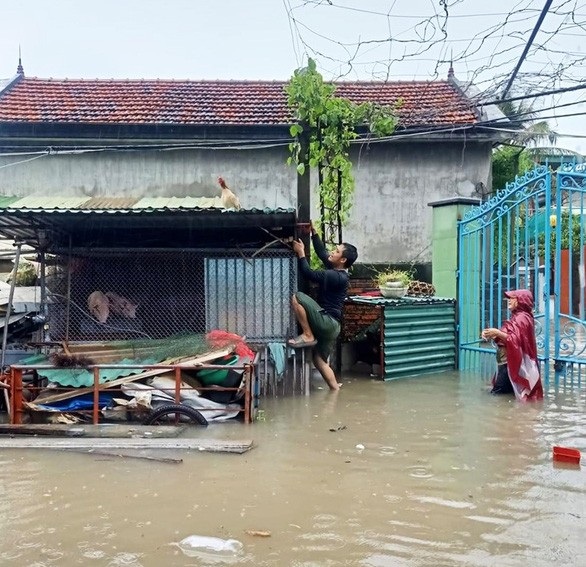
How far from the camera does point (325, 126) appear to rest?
8.84 metres

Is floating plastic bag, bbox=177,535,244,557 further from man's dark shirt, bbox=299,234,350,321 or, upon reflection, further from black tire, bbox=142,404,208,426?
man's dark shirt, bbox=299,234,350,321

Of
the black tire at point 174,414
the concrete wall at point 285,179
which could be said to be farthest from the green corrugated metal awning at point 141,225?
the concrete wall at point 285,179

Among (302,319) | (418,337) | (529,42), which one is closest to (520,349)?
(418,337)

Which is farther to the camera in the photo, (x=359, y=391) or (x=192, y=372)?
(x=359, y=391)

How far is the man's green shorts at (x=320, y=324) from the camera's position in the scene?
776 cm

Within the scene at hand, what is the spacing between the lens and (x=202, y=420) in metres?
6.02

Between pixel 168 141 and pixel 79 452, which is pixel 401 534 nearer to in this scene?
pixel 79 452

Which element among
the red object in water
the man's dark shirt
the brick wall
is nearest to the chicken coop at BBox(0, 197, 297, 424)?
the man's dark shirt

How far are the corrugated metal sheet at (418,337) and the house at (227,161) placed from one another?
3.57 metres

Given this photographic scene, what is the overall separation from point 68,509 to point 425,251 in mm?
10487

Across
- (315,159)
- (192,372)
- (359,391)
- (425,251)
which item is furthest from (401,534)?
(425,251)

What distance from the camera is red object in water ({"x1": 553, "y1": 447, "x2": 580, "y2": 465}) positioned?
481cm

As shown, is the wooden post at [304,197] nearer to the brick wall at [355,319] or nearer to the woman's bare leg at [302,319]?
the woman's bare leg at [302,319]

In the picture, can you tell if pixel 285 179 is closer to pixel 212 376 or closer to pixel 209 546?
pixel 212 376
